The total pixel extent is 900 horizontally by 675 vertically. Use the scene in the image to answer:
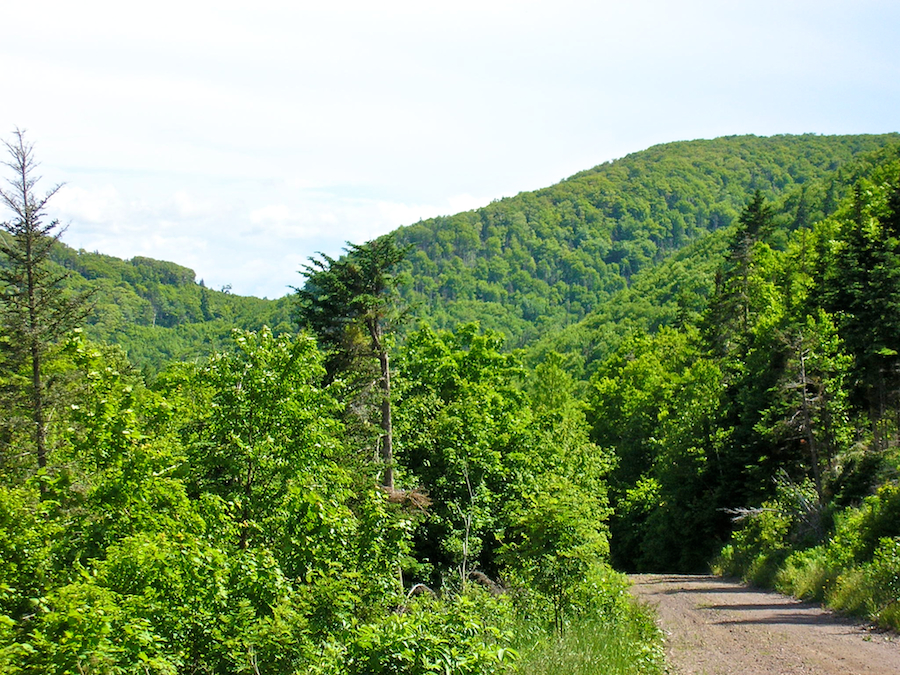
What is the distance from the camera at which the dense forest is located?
941 centimetres

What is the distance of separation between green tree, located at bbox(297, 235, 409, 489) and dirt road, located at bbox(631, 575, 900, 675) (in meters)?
10.2

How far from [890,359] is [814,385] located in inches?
121

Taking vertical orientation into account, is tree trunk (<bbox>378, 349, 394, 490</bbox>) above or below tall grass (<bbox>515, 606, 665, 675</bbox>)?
above

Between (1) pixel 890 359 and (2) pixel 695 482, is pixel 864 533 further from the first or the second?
(2) pixel 695 482

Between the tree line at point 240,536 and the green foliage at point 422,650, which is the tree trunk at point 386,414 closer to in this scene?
the tree line at point 240,536

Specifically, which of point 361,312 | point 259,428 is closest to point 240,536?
point 259,428

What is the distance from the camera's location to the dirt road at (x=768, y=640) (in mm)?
11602

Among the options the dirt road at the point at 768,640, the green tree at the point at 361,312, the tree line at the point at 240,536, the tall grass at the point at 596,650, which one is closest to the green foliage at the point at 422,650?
the tree line at the point at 240,536

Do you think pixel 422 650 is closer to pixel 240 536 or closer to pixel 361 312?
pixel 240 536

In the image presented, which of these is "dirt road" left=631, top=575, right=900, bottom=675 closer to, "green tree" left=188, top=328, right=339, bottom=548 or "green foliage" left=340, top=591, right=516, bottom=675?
"green foliage" left=340, top=591, right=516, bottom=675

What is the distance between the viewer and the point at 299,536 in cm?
1210

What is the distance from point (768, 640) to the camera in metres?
13.8

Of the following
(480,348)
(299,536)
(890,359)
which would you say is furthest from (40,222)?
(890,359)

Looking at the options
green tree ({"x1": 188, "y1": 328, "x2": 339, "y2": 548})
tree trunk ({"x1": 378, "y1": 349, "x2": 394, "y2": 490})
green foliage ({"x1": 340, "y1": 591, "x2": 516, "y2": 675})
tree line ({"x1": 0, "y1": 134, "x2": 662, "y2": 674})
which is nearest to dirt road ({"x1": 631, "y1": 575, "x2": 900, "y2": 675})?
tree line ({"x1": 0, "y1": 134, "x2": 662, "y2": 674})
